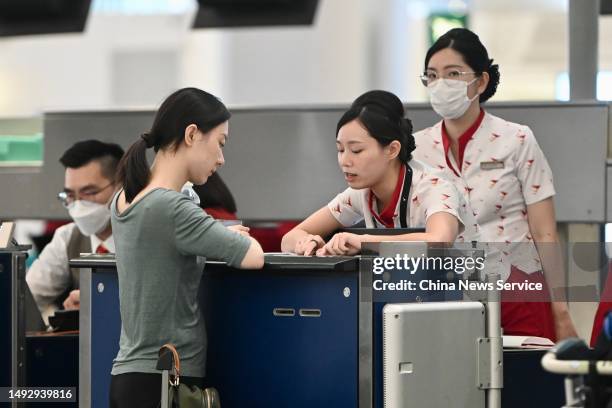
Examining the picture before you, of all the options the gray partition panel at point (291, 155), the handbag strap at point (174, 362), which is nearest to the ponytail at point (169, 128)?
the handbag strap at point (174, 362)

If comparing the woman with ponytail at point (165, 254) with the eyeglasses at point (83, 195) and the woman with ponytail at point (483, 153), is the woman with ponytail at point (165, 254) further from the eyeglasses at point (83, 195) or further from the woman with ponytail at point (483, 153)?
the eyeglasses at point (83, 195)

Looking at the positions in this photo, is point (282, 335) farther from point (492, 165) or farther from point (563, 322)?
point (492, 165)

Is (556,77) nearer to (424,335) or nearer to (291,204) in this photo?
(291,204)

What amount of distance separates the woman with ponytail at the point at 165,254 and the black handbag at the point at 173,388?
75mm

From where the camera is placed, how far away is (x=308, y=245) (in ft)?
10.8

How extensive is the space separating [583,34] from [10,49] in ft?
40.3

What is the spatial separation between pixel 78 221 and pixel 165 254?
1.58 metres

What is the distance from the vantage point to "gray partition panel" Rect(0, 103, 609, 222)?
199 inches

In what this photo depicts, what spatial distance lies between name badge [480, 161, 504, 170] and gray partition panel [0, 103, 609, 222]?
113cm

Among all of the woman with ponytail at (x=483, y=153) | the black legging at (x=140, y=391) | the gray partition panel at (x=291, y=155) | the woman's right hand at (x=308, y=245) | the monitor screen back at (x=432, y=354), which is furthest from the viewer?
the gray partition panel at (x=291, y=155)

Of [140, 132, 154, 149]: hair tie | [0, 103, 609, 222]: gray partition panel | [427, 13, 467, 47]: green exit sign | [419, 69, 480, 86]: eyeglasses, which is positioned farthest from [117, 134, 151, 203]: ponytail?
[427, 13, 467, 47]: green exit sign

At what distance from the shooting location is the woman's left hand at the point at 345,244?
3.12 m

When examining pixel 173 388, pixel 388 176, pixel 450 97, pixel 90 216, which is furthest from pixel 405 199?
pixel 90 216

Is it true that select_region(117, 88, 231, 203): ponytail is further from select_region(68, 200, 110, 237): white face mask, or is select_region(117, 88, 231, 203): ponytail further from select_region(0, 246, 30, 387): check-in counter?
select_region(68, 200, 110, 237): white face mask
